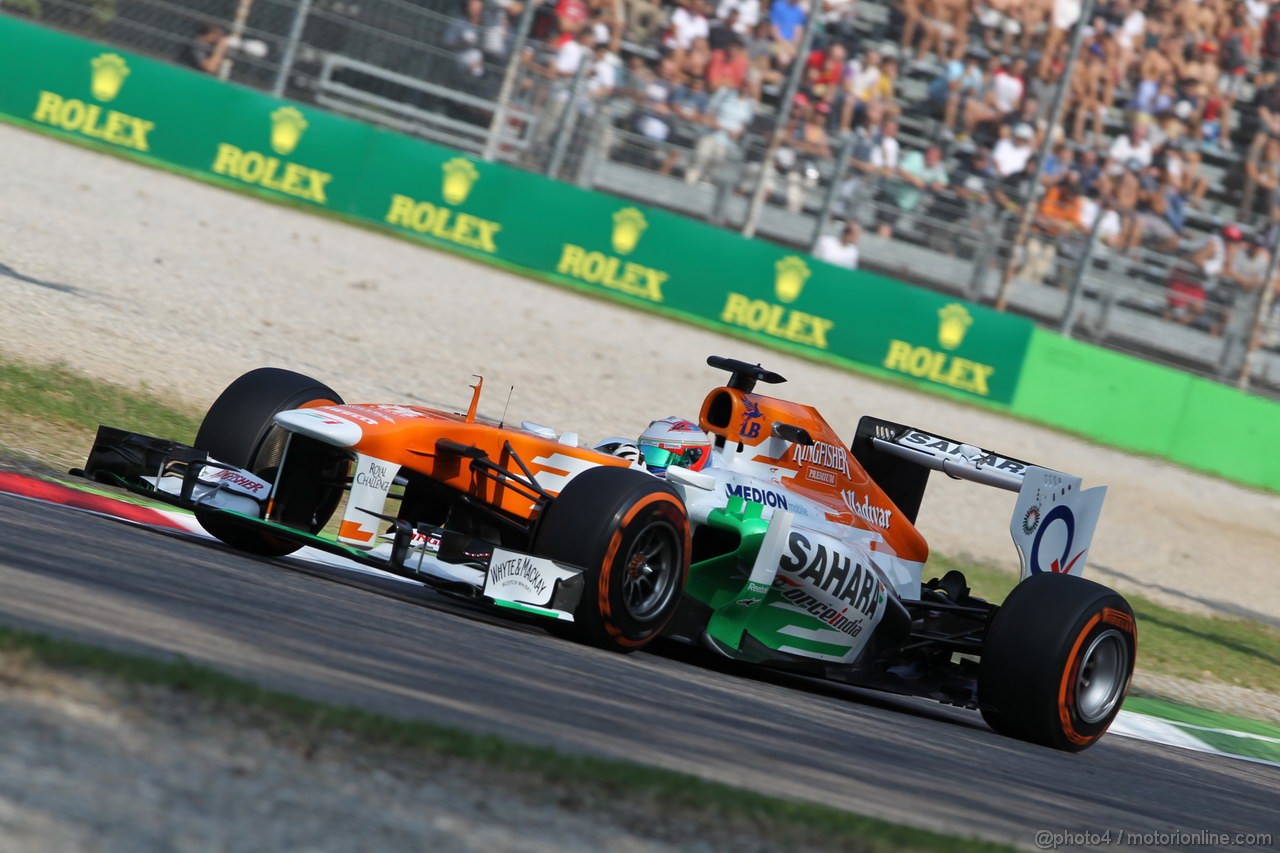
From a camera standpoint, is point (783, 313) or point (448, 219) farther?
point (783, 313)

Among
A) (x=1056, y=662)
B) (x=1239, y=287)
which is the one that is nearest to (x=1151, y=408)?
(x=1239, y=287)

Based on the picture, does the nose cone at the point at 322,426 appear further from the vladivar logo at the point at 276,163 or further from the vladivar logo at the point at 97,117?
the vladivar logo at the point at 97,117

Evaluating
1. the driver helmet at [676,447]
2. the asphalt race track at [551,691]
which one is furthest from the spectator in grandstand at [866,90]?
the asphalt race track at [551,691]

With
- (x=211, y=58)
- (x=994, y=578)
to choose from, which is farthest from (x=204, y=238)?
(x=994, y=578)

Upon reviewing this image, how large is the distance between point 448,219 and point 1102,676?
12351 millimetres

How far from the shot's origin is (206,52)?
718 inches

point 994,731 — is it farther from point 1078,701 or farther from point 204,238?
point 204,238

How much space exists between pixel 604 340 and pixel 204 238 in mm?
3982

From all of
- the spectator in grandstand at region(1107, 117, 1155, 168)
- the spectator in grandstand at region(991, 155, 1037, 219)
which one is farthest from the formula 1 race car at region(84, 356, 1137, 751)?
the spectator in grandstand at region(1107, 117, 1155, 168)

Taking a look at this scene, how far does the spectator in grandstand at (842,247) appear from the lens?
18.9 m

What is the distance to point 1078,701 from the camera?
720cm

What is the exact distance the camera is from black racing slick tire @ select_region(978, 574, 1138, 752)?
7039mm

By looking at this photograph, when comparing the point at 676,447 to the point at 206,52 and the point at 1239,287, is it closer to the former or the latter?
the point at 206,52

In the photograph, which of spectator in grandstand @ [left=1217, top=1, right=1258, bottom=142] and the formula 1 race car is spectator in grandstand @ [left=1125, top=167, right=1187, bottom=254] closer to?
spectator in grandstand @ [left=1217, top=1, right=1258, bottom=142]
